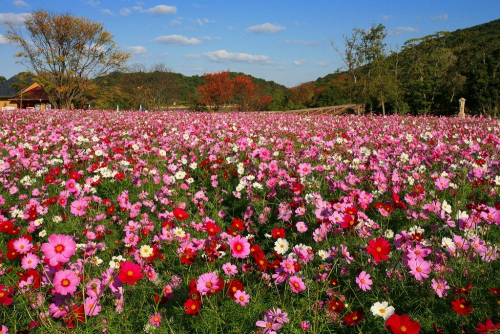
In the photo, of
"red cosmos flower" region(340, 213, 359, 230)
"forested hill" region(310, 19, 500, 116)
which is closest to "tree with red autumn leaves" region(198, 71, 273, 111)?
"forested hill" region(310, 19, 500, 116)

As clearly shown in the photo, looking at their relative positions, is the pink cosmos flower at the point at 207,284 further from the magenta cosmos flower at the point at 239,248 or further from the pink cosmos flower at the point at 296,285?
the pink cosmos flower at the point at 296,285

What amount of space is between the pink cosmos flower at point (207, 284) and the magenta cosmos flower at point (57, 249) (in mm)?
637

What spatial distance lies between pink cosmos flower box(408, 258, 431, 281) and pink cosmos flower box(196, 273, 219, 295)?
3.50 feet

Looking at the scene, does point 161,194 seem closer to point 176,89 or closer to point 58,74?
point 58,74

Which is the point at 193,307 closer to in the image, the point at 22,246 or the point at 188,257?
the point at 188,257

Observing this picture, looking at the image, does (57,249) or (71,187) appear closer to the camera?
(57,249)

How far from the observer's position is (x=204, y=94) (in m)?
47.5

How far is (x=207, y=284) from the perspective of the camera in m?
1.64

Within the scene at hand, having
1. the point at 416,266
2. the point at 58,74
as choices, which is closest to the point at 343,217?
the point at 416,266

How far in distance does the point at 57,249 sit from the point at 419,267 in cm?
191

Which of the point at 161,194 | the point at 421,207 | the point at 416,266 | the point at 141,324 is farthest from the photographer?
the point at 161,194

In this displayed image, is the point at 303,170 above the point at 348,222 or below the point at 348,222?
above

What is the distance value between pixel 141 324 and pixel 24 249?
81cm

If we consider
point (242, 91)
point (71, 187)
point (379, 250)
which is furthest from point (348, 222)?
point (242, 91)
